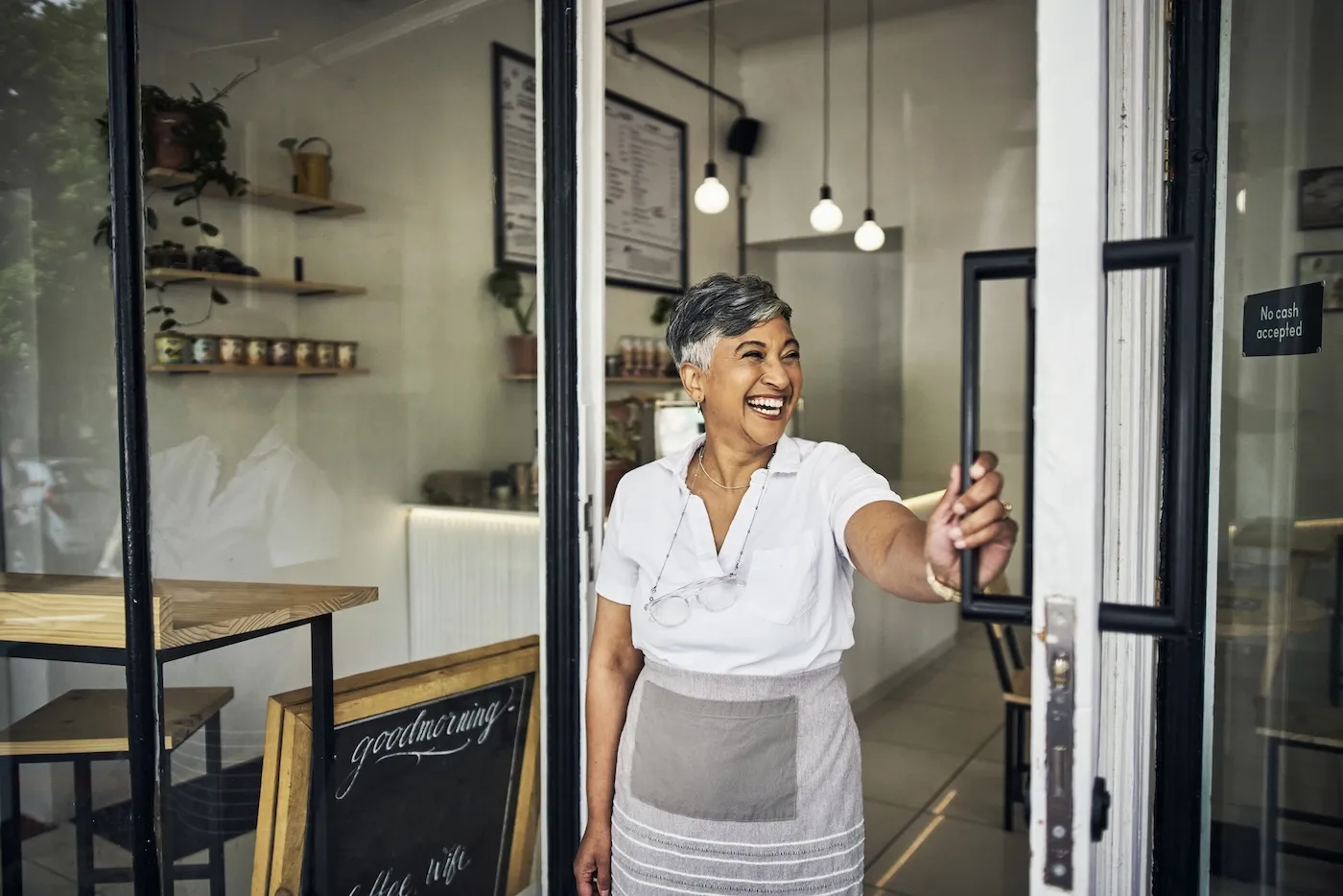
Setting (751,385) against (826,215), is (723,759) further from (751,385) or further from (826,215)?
(826,215)

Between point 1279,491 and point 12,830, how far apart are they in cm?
226

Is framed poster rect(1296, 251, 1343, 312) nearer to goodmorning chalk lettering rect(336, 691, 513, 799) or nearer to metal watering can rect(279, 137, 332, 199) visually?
goodmorning chalk lettering rect(336, 691, 513, 799)

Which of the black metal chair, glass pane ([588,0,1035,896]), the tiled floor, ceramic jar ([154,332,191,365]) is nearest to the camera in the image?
ceramic jar ([154,332,191,365])

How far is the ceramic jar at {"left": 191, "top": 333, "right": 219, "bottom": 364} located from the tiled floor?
6.29ft

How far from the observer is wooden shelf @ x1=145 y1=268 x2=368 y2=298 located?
1938mm

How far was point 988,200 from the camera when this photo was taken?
2.79 meters

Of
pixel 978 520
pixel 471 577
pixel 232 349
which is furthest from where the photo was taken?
pixel 471 577

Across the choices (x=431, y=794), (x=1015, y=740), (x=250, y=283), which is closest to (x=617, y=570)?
(x=431, y=794)

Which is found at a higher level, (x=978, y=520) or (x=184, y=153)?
(x=184, y=153)

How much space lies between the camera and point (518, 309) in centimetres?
243

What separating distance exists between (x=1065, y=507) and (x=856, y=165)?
224 centimetres

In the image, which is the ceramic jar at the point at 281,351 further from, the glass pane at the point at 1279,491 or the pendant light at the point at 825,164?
the glass pane at the point at 1279,491

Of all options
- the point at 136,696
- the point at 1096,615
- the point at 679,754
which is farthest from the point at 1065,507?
the point at 136,696

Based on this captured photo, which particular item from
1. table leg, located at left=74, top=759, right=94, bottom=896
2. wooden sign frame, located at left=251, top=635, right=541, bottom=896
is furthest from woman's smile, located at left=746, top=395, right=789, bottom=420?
table leg, located at left=74, top=759, right=94, bottom=896
